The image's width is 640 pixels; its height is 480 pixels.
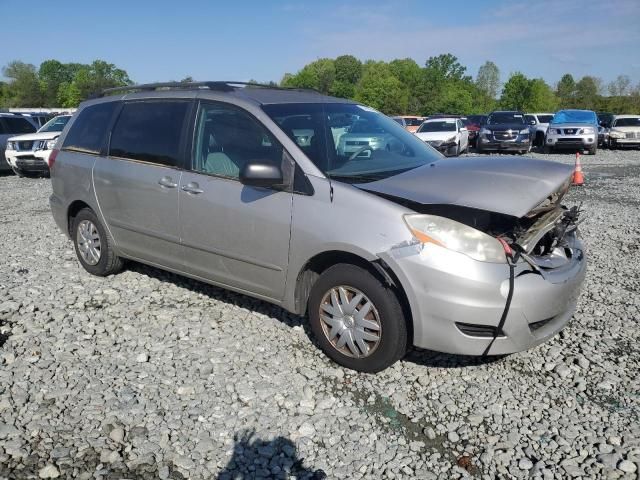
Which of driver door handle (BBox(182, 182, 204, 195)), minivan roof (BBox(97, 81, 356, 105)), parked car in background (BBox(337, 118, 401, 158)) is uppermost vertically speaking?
minivan roof (BBox(97, 81, 356, 105))

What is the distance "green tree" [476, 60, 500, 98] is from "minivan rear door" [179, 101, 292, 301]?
101359 mm

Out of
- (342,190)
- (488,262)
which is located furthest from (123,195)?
(488,262)

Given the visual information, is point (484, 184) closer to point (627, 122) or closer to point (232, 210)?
point (232, 210)

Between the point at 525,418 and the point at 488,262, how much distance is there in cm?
94

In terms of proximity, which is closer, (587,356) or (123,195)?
(587,356)

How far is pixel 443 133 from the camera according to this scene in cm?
2022

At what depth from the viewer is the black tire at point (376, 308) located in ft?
11.4

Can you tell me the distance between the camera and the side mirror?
12.2 ft

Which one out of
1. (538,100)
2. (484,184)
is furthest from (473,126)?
(538,100)

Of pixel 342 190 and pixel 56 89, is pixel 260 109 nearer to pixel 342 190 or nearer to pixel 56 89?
pixel 342 190

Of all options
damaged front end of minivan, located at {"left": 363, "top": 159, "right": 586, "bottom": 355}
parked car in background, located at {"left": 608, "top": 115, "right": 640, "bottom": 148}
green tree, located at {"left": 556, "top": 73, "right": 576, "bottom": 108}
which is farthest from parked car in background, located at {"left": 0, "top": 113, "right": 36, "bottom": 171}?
green tree, located at {"left": 556, "top": 73, "right": 576, "bottom": 108}

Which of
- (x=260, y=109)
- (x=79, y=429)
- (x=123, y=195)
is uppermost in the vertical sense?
(x=260, y=109)

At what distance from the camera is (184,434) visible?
3123 mm

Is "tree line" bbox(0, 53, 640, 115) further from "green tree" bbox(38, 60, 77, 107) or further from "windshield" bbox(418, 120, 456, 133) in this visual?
"windshield" bbox(418, 120, 456, 133)
